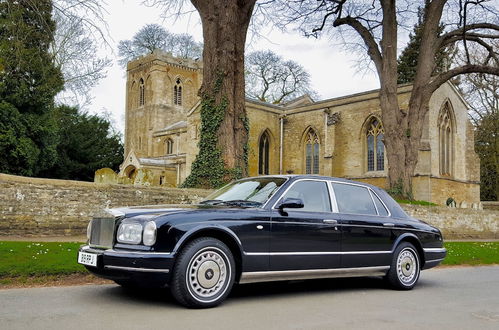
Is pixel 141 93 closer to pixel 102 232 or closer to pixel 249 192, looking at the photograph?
pixel 249 192

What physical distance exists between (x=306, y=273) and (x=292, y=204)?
977 millimetres

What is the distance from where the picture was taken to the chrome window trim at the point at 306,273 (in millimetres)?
6215

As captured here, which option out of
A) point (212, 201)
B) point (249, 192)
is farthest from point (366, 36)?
point (212, 201)

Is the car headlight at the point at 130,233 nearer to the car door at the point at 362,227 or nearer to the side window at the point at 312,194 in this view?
the side window at the point at 312,194

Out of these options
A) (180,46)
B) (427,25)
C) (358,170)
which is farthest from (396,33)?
(180,46)

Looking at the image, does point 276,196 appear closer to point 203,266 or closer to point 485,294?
point 203,266

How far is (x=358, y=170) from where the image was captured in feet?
126

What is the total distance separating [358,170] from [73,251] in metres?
31.0

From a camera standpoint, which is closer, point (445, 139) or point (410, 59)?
point (445, 139)

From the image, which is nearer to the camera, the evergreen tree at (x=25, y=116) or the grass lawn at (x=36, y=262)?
the grass lawn at (x=36, y=262)

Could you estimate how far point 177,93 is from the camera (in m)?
67.4

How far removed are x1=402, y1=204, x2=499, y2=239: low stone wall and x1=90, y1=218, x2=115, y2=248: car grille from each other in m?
18.1

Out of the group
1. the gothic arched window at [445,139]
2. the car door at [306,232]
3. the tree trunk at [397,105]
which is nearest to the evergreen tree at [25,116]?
the tree trunk at [397,105]

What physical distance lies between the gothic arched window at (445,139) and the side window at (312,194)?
31380 millimetres
